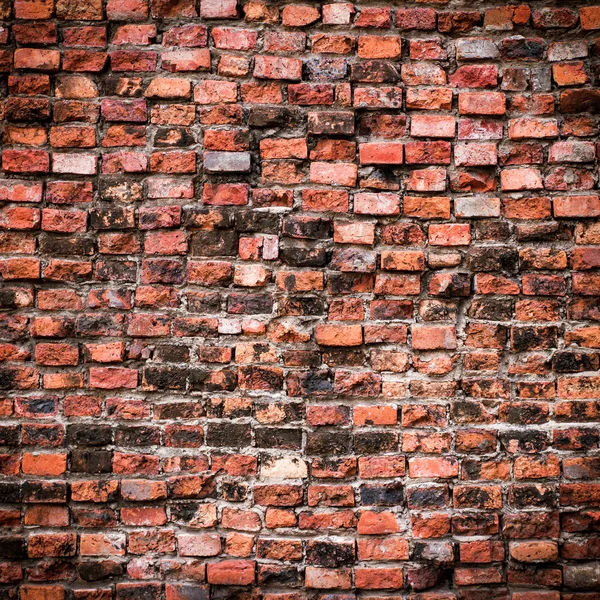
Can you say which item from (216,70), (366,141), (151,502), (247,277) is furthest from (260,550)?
(216,70)

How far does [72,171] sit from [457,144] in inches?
47.6

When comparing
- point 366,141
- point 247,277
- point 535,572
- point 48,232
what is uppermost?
point 366,141

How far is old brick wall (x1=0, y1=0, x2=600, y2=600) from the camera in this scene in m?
1.66

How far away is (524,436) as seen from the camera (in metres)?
1.68

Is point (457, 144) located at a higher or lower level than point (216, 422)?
higher

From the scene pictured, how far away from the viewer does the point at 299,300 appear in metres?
1.69

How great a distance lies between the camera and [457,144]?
5.59ft

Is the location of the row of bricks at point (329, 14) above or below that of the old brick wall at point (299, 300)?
above

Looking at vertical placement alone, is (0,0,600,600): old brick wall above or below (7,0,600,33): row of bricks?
below

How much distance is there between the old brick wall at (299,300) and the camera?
1.66 meters

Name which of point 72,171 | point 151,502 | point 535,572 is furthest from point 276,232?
point 535,572

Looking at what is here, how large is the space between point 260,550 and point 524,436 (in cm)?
89

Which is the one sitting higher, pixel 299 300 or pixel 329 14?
pixel 329 14

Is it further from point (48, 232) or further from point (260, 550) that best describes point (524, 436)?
point (48, 232)
